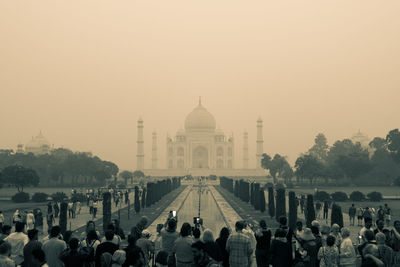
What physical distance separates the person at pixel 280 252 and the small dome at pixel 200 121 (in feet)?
270

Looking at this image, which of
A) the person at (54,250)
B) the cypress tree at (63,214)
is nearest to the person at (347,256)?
the person at (54,250)

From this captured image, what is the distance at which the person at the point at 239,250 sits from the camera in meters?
7.12

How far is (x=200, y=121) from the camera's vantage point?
89.9m

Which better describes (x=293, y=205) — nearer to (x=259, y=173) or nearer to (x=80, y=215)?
(x=80, y=215)

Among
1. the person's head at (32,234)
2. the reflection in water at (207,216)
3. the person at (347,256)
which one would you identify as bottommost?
the reflection in water at (207,216)

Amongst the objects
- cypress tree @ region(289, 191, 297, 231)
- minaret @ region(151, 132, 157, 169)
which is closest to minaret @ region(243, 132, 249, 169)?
minaret @ region(151, 132, 157, 169)

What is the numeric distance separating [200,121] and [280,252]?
82.7 metres

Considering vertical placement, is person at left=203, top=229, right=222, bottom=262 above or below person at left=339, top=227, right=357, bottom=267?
above

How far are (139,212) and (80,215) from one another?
2.74 m

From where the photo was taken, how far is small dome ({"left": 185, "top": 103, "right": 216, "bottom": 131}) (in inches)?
3538

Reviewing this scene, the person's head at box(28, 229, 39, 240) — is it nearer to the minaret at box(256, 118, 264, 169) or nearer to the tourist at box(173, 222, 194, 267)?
the tourist at box(173, 222, 194, 267)

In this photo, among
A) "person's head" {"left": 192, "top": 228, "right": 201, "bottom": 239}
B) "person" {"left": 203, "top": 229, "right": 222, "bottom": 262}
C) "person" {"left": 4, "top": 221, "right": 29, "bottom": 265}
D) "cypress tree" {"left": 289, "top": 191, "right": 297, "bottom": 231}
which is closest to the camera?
"person" {"left": 203, "top": 229, "right": 222, "bottom": 262}

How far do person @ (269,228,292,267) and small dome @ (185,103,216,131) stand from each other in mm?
82310

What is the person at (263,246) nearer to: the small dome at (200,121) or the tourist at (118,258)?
the tourist at (118,258)
